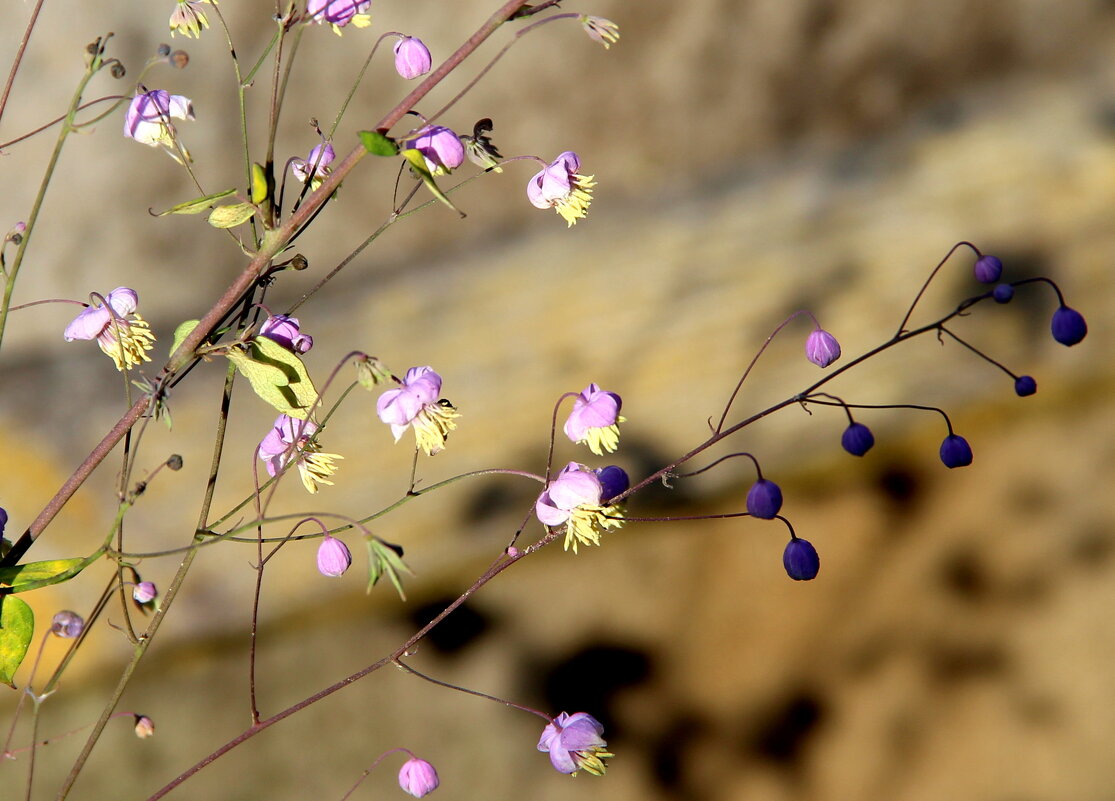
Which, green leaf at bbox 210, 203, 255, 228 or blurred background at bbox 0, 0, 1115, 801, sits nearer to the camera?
green leaf at bbox 210, 203, 255, 228

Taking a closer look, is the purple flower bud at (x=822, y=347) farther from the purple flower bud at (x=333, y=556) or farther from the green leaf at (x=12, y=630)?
the green leaf at (x=12, y=630)

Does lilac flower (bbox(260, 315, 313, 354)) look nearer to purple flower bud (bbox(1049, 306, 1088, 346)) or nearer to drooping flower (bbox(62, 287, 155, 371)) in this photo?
drooping flower (bbox(62, 287, 155, 371))

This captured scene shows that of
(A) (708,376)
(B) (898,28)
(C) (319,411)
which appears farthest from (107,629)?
(B) (898,28)

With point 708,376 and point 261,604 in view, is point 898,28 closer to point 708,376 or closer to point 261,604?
point 708,376

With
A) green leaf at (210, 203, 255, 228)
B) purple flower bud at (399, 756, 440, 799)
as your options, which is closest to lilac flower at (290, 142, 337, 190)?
green leaf at (210, 203, 255, 228)

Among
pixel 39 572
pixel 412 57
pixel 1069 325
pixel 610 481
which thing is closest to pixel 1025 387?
pixel 1069 325
